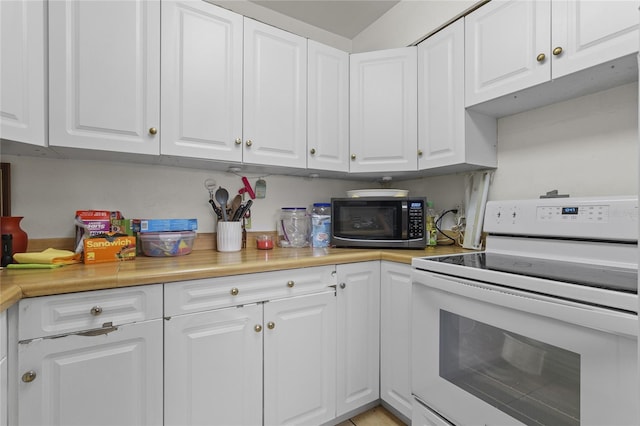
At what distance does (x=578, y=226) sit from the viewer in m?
1.13

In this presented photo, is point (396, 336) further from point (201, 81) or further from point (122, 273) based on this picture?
point (201, 81)

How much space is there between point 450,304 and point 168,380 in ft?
3.61

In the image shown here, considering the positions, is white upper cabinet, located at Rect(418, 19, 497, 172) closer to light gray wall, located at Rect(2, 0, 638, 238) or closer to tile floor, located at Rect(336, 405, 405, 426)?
light gray wall, located at Rect(2, 0, 638, 238)

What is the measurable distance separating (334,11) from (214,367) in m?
2.32

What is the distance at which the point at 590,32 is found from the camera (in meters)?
1.08

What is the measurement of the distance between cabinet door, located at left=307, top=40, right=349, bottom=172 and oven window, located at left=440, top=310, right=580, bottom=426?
3.60ft

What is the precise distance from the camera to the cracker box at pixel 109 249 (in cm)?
122

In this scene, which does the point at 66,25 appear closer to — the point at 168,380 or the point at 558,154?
the point at 168,380

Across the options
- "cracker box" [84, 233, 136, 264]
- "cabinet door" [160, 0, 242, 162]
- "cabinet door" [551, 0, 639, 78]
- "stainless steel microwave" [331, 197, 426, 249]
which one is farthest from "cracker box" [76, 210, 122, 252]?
"cabinet door" [551, 0, 639, 78]

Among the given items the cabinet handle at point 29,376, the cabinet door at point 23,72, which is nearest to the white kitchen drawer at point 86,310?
the cabinet handle at point 29,376

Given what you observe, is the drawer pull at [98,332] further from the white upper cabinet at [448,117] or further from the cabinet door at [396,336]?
the white upper cabinet at [448,117]

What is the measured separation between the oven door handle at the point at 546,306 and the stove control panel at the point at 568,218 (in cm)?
46

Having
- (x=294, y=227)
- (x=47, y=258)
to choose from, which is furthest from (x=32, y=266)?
(x=294, y=227)

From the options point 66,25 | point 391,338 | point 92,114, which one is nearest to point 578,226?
point 391,338
